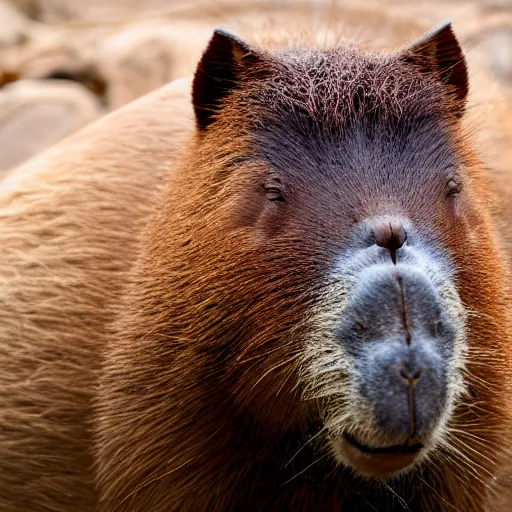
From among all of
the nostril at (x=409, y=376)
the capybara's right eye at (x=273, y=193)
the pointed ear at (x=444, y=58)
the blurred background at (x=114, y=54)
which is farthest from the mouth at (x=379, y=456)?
the blurred background at (x=114, y=54)

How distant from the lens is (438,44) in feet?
12.9

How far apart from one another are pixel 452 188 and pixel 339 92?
485 millimetres

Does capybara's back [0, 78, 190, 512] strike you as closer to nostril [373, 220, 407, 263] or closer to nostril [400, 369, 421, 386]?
nostril [373, 220, 407, 263]

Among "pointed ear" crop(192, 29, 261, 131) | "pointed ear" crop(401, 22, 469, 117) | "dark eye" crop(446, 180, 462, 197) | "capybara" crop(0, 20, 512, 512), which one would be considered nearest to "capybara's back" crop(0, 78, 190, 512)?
"capybara" crop(0, 20, 512, 512)

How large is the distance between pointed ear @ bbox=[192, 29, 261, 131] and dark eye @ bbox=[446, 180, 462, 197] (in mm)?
789

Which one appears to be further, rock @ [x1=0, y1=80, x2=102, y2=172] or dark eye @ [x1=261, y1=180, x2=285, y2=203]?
rock @ [x1=0, y1=80, x2=102, y2=172]

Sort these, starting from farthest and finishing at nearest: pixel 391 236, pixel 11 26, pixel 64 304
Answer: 1. pixel 11 26
2. pixel 64 304
3. pixel 391 236

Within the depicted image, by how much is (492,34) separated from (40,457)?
6205 millimetres

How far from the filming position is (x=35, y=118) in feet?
27.9

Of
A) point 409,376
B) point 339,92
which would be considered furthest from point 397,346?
point 339,92

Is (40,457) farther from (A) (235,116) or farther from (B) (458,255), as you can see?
(B) (458,255)

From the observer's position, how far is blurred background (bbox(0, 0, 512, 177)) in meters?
8.40

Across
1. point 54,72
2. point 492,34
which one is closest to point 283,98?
point 54,72

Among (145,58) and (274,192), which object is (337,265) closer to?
(274,192)
